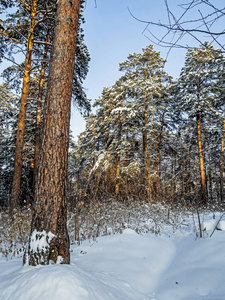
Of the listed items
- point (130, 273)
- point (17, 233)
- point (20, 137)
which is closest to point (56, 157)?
point (130, 273)

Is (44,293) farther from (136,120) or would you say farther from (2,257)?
(136,120)

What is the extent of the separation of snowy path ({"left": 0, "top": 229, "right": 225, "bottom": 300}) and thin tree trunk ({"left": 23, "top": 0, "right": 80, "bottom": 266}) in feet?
1.14

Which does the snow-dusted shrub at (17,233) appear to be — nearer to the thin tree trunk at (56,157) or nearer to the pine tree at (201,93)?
the thin tree trunk at (56,157)

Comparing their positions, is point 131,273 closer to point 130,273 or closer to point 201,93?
point 130,273

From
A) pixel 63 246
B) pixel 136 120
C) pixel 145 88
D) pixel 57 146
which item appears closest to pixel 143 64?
pixel 145 88

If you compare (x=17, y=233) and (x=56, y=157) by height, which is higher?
(x=56, y=157)

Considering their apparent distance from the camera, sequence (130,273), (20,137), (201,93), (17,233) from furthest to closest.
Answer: (201,93) < (20,137) < (17,233) < (130,273)

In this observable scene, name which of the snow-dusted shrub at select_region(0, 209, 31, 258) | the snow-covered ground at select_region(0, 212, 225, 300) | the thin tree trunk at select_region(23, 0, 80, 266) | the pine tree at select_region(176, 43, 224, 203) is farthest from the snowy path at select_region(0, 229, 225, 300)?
the pine tree at select_region(176, 43, 224, 203)

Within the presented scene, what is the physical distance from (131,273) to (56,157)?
2.09 m

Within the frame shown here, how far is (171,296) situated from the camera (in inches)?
92.9

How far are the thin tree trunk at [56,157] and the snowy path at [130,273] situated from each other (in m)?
0.35

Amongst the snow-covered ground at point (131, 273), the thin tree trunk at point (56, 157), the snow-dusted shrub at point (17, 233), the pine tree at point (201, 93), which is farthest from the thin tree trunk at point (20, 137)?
the pine tree at point (201, 93)

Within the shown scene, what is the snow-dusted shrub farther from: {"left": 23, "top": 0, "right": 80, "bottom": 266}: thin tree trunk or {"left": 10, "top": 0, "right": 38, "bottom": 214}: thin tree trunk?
{"left": 23, "top": 0, "right": 80, "bottom": 266}: thin tree trunk

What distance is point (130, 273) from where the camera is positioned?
9.39ft
